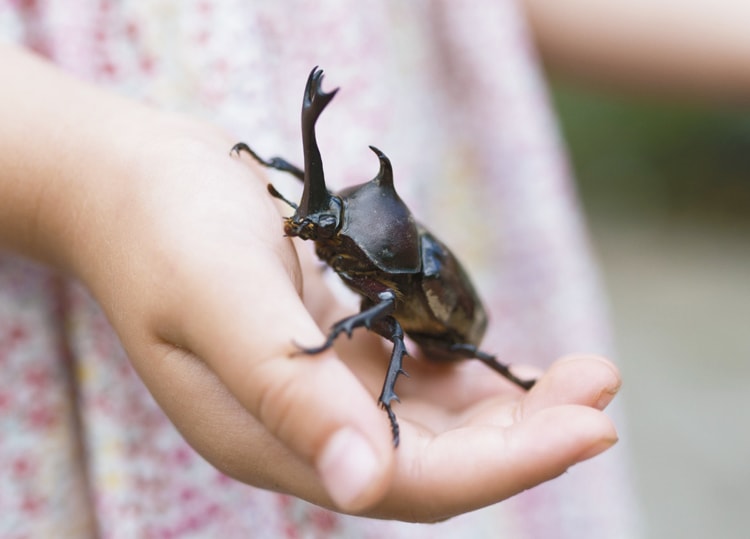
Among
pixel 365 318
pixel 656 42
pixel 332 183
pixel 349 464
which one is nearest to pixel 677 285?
pixel 656 42

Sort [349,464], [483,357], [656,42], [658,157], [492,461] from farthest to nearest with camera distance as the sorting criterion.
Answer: [658,157]
[656,42]
[483,357]
[492,461]
[349,464]


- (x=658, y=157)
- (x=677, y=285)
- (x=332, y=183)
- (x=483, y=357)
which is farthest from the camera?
(x=658, y=157)

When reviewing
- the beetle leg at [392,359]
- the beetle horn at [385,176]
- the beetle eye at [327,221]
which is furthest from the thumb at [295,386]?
the beetle horn at [385,176]

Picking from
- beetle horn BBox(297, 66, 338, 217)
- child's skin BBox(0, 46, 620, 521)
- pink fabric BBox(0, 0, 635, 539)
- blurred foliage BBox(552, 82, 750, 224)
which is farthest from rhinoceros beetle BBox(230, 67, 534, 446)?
blurred foliage BBox(552, 82, 750, 224)

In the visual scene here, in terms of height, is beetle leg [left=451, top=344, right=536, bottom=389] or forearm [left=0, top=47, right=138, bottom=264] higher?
forearm [left=0, top=47, right=138, bottom=264]

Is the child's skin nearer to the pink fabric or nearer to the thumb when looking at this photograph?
the thumb

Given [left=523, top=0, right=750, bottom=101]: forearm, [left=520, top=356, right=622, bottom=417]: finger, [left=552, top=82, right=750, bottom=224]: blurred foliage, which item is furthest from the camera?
[left=552, top=82, right=750, bottom=224]: blurred foliage

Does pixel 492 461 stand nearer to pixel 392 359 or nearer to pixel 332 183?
pixel 392 359

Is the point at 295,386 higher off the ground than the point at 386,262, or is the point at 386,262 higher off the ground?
the point at 386,262
